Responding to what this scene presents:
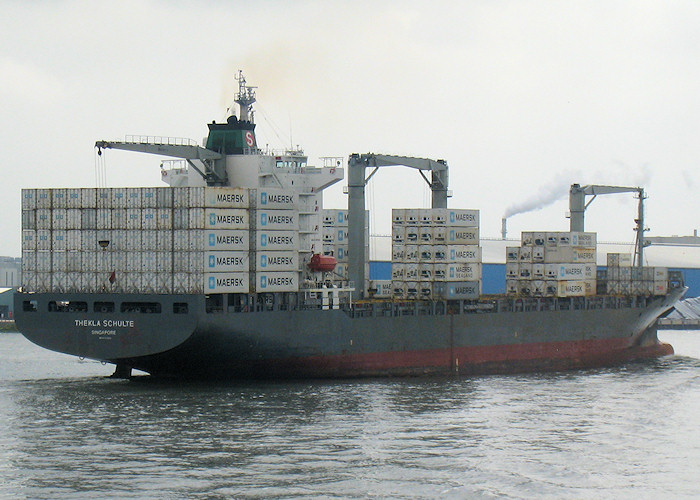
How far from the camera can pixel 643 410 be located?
144 feet

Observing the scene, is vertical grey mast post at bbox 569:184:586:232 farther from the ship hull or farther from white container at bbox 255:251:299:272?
white container at bbox 255:251:299:272

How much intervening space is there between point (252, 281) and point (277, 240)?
2.26 m

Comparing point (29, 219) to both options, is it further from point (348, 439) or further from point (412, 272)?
point (348, 439)

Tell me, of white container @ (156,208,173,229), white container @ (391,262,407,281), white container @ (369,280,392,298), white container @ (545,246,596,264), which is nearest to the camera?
white container @ (156,208,173,229)

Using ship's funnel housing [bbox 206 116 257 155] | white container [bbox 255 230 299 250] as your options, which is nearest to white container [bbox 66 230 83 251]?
white container [bbox 255 230 299 250]

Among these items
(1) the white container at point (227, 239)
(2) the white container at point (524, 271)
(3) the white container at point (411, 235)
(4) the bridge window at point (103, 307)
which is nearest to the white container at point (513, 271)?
(2) the white container at point (524, 271)

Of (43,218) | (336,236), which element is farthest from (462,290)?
(43,218)

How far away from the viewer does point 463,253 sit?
197 feet

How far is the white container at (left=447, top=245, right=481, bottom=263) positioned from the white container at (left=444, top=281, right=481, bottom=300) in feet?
4.15

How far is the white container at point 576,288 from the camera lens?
217ft

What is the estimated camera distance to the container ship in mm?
48031

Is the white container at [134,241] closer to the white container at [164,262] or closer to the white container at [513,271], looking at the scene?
the white container at [164,262]

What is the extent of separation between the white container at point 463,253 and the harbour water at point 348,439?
27.9 feet

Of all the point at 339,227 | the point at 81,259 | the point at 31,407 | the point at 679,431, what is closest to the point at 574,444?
the point at 679,431
